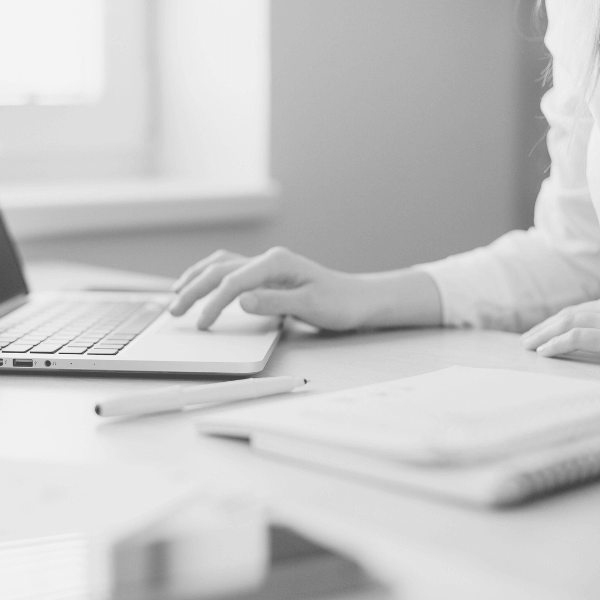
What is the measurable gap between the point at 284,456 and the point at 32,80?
1510 millimetres

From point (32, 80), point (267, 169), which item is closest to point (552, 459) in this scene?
point (267, 169)

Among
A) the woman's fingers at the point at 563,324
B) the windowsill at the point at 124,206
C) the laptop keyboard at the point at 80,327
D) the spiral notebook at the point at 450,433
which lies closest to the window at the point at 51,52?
the windowsill at the point at 124,206

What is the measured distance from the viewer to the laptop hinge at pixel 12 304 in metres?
0.94

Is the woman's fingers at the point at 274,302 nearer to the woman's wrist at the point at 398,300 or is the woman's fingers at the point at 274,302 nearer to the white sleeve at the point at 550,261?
the woman's wrist at the point at 398,300

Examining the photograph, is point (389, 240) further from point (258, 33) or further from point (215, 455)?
point (215, 455)

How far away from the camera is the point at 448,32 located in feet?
6.66

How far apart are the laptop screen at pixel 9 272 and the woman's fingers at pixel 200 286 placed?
0.23 metres

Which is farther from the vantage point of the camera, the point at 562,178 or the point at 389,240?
the point at 389,240

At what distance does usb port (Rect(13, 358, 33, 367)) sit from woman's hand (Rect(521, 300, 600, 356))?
15.5 inches

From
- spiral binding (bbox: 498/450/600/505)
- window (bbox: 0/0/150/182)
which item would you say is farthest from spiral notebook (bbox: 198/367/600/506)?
window (bbox: 0/0/150/182)

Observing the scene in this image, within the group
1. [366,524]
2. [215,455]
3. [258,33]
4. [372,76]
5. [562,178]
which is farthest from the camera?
[372,76]

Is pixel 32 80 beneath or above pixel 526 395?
above

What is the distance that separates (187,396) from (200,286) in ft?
0.94

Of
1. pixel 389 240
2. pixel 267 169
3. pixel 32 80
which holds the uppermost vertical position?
pixel 32 80
